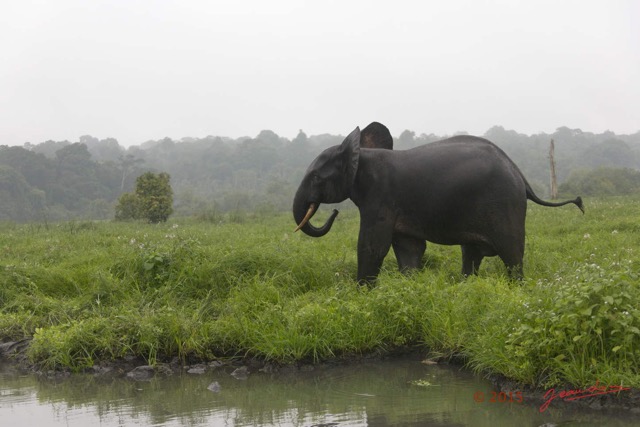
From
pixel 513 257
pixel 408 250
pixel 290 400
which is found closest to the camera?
pixel 290 400

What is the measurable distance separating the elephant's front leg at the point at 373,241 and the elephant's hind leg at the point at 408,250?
33 cm

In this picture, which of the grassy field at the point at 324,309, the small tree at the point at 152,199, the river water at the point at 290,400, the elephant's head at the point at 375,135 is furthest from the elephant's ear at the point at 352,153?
the small tree at the point at 152,199

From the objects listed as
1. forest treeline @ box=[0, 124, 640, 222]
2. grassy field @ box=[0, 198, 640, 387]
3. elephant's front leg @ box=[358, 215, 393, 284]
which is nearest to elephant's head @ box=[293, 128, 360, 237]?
elephant's front leg @ box=[358, 215, 393, 284]

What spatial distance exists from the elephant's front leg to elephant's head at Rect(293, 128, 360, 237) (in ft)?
1.50

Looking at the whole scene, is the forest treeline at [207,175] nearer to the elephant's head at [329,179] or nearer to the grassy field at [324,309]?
the grassy field at [324,309]

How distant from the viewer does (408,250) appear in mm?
7836

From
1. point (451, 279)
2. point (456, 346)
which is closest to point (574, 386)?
point (456, 346)

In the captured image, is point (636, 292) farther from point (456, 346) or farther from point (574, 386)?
point (456, 346)

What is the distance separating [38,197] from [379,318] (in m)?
53.8

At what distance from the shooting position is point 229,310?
7.19 meters

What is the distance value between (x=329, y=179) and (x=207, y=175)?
264ft

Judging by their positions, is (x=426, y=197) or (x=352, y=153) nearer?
(x=426, y=197)

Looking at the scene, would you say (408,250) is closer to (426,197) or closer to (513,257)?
(426,197)

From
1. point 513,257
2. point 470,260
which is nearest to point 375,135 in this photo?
point 470,260
